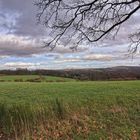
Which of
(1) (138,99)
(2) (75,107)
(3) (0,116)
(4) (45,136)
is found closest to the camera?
(4) (45,136)

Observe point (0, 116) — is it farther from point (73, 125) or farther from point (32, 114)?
point (73, 125)

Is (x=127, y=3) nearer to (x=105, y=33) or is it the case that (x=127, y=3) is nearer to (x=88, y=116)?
(x=105, y=33)

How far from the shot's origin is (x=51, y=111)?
14266 millimetres

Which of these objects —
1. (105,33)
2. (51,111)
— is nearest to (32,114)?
(51,111)

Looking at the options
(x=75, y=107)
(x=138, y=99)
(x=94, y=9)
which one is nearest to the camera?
(x=94, y=9)

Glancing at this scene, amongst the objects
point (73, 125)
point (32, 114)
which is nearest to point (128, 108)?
point (73, 125)

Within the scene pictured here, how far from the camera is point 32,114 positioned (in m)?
13.4

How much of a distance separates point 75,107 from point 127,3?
18.8ft

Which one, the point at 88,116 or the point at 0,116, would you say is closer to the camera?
the point at 0,116

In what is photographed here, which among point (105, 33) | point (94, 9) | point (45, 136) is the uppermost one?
point (94, 9)

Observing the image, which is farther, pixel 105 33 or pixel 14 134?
pixel 105 33

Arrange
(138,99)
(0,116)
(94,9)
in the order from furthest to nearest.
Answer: (138,99)
(94,9)
(0,116)

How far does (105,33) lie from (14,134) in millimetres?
5875

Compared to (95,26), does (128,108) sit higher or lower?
lower
